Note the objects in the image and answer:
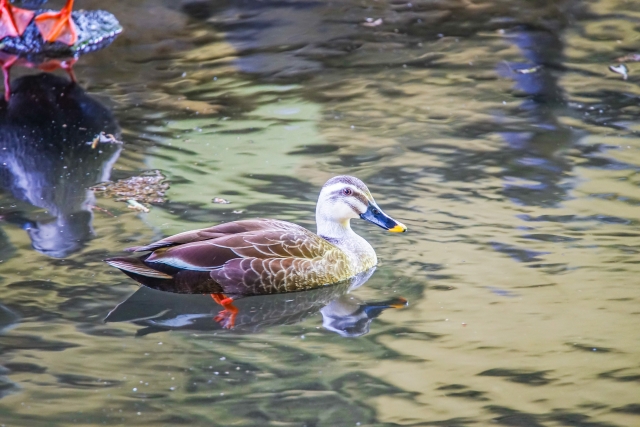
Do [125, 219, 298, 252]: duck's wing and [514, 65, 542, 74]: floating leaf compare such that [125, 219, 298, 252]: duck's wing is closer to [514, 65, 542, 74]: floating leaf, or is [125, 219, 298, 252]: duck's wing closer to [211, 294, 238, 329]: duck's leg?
[211, 294, 238, 329]: duck's leg

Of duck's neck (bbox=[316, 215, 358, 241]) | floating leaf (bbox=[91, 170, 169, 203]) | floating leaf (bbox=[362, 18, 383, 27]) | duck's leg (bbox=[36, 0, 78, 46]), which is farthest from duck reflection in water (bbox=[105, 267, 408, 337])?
floating leaf (bbox=[362, 18, 383, 27])

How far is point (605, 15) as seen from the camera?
38.3 ft

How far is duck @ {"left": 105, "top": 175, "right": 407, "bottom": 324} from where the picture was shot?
5.64 metres

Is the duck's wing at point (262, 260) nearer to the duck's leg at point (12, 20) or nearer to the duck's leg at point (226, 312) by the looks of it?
the duck's leg at point (226, 312)

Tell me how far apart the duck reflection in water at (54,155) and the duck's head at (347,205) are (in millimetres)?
1784

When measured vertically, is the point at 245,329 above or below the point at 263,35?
below

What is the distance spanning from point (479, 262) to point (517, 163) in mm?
2142

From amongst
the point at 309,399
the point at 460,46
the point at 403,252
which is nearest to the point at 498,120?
the point at 460,46

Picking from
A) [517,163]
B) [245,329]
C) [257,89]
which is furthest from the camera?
[257,89]

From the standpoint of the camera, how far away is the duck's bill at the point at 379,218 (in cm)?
633

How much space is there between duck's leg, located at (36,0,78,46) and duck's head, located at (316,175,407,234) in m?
4.99

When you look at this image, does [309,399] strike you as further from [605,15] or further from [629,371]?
[605,15]

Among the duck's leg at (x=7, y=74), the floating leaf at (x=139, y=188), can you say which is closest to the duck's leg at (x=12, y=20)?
the duck's leg at (x=7, y=74)

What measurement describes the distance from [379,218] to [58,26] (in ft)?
17.4
